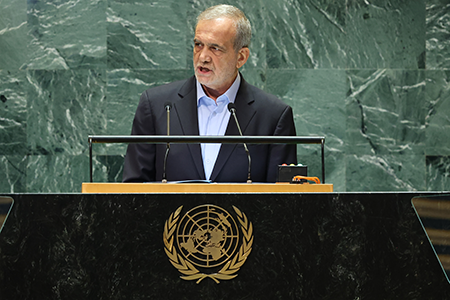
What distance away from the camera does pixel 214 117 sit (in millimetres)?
3111

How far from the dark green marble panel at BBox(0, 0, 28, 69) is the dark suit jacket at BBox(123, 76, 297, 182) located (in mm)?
1825

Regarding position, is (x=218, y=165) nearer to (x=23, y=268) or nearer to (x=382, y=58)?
(x=23, y=268)

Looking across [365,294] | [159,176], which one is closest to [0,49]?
[159,176]

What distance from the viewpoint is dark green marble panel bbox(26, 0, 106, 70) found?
4.41 meters

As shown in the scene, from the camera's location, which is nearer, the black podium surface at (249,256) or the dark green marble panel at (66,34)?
the black podium surface at (249,256)

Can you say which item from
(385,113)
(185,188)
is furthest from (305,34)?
(185,188)

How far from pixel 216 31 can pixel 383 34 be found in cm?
206

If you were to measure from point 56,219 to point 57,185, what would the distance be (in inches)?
114

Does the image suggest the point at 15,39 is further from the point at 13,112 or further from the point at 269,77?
the point at 269,77

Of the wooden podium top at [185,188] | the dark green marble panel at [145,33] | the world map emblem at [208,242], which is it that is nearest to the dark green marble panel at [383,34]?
the dark green marble panel at [145,33]

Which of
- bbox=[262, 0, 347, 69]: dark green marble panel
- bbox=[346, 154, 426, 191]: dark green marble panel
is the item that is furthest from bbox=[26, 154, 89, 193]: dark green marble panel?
bbox=[346, 154, 426, 191]: dark green marble panel

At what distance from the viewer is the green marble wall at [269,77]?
442cm

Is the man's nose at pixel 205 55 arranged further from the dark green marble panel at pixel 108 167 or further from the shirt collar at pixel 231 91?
the dark green marble panel at pixel 108 167

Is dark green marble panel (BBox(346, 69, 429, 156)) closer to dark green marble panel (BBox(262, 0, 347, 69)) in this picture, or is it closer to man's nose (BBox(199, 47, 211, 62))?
dark green marble panel (BBox(262, 0, 347, 69))
